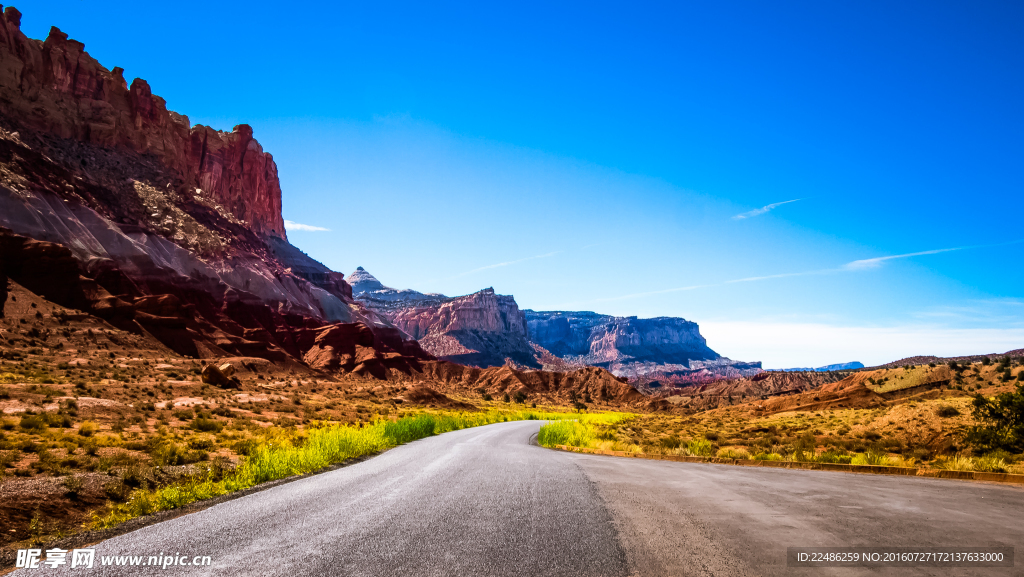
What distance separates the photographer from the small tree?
17.6 metres

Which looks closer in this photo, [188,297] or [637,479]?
[637,479]

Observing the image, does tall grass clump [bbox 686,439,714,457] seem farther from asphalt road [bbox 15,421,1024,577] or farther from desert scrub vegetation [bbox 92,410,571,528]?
desert scrub vegetation [bbox 92,410,571,528]

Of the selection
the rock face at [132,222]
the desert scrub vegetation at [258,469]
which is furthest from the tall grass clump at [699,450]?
the rock face at [132,222]

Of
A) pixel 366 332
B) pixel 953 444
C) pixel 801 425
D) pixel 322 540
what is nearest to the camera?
pixel 322 540

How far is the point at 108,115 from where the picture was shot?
10275cm

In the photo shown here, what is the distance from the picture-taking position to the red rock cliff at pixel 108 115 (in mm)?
92062

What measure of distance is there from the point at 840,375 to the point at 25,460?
141746 mm

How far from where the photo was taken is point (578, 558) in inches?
253

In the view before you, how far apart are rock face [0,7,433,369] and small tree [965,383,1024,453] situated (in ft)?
270

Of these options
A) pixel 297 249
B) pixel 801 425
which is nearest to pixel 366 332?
pixel 297 249

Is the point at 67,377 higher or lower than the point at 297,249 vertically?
lower

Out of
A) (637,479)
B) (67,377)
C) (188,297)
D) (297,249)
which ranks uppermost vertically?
(297,249)

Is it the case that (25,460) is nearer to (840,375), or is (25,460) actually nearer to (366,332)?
(366,332)

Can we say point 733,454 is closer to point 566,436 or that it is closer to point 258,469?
point 566,436
